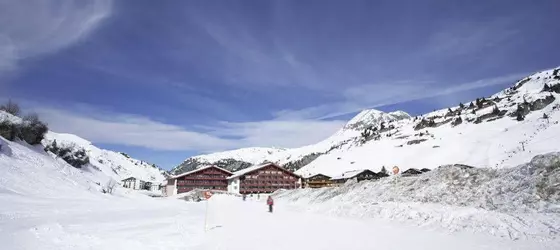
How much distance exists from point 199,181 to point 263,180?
20.2 metres

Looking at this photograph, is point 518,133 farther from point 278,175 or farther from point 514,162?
point 278,175

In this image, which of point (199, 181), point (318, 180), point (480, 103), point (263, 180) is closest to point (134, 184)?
point (199, 181)

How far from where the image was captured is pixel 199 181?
341 feet

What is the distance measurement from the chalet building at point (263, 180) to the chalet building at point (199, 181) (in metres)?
4.09

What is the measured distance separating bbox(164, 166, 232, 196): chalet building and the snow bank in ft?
274

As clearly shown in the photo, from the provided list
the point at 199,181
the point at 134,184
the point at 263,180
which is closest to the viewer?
the point at 263,180

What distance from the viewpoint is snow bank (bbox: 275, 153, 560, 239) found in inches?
496

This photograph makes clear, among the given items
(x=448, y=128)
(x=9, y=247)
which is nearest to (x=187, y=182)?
(x=9, y=247)

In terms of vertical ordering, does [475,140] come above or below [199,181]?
above

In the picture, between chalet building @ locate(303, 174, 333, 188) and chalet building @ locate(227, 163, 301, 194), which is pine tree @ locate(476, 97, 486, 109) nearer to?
chalet building @ locate(303, 174, 333, 188)

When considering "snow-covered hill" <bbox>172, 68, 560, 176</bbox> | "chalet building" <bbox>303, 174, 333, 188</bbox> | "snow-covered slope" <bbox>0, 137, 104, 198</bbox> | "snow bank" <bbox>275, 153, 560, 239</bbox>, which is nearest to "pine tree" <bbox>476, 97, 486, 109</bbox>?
"snow-covered hill" <bbox>172, 68, 560, 176</bbox>

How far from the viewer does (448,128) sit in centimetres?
16650

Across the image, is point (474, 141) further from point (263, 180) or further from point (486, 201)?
point (486, 201)

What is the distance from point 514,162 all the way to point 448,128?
3572 inches
